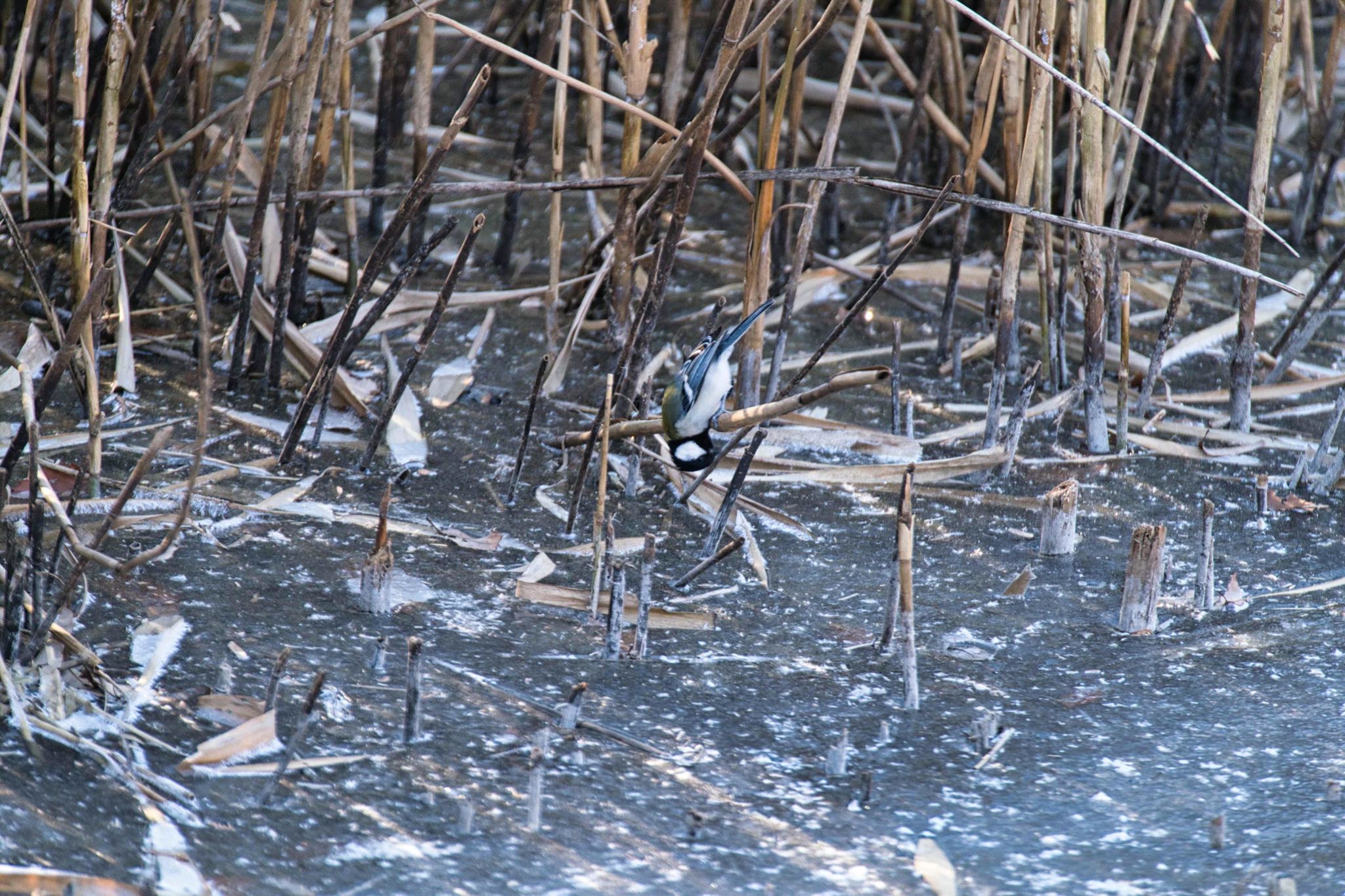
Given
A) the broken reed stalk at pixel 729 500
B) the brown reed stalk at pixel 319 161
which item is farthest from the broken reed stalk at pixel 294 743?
the brown reed stalk at pixel 319 161

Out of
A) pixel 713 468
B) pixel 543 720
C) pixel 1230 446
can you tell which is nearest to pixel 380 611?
pixel 543 720

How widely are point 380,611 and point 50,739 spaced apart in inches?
19.9

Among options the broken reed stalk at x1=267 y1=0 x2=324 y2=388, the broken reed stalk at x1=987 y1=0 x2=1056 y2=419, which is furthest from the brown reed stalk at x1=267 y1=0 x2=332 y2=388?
the broken reed stalk at x1=987 y1=0 x2=1056 y2=419

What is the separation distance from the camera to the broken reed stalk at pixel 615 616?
1.83 metres

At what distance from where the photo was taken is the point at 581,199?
3822mm

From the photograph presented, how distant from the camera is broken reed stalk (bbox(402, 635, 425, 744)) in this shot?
5.14ft

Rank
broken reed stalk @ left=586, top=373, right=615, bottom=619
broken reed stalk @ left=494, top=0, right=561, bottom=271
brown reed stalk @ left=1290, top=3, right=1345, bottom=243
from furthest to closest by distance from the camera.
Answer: brown reed stalk @ left=1290, top=3, right=1345, bottom=243 → broken reed stalk @ left=494, top=0, right=561, bottom=271 → broken reed stalk @ left=586, top=373, right=615, bottom=619

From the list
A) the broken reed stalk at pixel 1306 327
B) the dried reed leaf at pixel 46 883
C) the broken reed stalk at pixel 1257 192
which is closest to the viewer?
the dried reed leaf at pixel 46 883

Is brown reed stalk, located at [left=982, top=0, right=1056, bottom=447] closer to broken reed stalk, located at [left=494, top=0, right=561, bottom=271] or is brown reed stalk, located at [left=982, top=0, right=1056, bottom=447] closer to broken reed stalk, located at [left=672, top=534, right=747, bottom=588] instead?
broken reed stalk, located at [left=672, top=534, right=747, bottom=588]

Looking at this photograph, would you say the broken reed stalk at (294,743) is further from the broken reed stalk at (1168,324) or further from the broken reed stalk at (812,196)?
the broken reed stalk at (1168,324)

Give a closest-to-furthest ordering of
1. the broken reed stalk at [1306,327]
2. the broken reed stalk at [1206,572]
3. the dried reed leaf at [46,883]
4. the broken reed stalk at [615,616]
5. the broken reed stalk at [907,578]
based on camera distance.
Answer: the dried reed leaf at [46,883]
the broken reed stalk at [907,578]
the broken reed stalk at [615,616]
the broken reed stalk at [1206,572]
the broken reed stalk at [1306,327]

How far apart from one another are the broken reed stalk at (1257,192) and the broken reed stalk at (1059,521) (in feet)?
2.29

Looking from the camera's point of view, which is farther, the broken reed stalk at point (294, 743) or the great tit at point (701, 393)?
the great tit at point (701, 393)

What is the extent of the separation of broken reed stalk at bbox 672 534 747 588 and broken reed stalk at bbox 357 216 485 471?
2.05 ft
